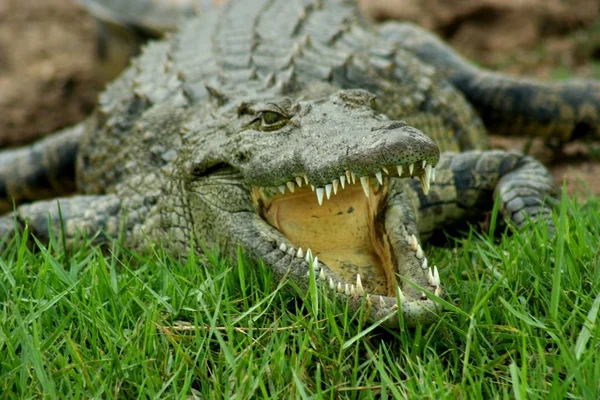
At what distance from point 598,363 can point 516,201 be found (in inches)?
→ 56.6

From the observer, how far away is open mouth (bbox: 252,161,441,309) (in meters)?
2.89

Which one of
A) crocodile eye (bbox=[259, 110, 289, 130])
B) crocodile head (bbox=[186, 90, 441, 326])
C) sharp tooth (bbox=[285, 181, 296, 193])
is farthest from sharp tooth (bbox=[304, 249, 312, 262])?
crocodile eye (bbox=[259, 110, 289, 130])

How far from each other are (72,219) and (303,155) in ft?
5.04

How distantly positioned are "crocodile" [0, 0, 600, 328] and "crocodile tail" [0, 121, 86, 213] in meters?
0.01

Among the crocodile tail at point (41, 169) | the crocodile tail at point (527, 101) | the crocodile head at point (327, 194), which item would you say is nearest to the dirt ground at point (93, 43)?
the crocodile tail at point (41, 169)

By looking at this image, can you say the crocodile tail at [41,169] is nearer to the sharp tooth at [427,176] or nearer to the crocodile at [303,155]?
the crocodile at [303,155]

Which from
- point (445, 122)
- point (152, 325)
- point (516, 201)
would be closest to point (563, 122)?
point (445, 122)

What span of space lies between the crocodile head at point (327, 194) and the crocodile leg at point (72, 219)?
0.66m

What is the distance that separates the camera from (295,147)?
2932mm

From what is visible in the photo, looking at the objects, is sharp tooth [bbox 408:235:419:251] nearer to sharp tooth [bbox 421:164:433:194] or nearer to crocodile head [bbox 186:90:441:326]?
crocodile head [bbox 186:90:441:326]

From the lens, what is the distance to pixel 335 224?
3.09 meters

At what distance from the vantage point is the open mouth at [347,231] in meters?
2.89

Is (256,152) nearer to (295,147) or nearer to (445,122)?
(295,147)

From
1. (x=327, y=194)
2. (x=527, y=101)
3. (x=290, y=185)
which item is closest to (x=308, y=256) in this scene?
(x=327, y=194)
